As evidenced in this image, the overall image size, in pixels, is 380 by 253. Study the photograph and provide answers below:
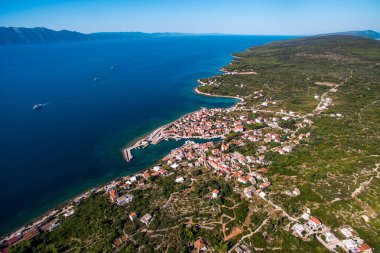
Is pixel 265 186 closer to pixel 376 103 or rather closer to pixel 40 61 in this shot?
pixel 376 103

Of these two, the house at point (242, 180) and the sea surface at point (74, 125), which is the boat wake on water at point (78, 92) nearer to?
the sea surface at point (74, 125)

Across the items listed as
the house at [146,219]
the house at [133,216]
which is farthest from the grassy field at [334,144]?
the house at [133,216]

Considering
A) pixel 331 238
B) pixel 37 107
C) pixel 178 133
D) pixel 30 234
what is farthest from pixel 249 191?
pixel 37 107

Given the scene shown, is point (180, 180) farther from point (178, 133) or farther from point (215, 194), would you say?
point (178, 133)

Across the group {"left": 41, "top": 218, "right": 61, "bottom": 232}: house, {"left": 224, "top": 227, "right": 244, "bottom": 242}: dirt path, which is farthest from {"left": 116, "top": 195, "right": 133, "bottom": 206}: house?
{"left": 224, "top": 227, "right": 244, "bottom": 242}: dirt path

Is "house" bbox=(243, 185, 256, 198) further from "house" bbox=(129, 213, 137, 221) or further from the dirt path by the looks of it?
"house" bbox=(129, 213, 137, 221)

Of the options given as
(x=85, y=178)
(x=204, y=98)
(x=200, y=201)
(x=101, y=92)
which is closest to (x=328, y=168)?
(x=200, y=201)
